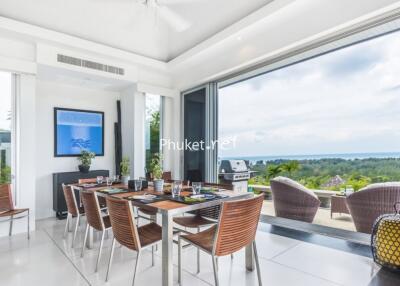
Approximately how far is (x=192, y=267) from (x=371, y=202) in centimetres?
209

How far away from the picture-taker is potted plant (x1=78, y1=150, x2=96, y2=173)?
478cm

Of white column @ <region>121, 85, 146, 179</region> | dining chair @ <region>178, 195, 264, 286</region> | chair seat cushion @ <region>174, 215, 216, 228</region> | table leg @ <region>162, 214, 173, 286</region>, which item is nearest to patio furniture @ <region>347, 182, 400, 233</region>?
dining chair @ <region>178, 195, 264, 286</region>

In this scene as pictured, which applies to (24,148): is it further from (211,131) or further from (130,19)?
(211,131)

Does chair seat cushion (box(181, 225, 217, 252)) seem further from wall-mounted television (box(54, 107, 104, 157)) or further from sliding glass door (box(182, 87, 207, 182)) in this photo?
wall-mounted television (box(54, 107, 104, 157))

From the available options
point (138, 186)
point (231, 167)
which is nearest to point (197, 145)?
point (231, 167)

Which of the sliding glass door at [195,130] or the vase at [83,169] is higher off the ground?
the sliding glass door at [195,130]

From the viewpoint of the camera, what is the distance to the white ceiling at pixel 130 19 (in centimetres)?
362

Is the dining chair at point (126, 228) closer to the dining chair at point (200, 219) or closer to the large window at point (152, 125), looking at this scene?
the dining chair at point (200, 219)

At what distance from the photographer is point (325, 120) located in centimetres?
472

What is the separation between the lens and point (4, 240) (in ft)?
11.1

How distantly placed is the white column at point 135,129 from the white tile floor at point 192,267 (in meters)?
2.14

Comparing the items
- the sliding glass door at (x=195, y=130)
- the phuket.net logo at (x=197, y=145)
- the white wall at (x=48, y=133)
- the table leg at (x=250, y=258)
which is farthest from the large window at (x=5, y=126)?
the table leg at (x=250, y=258)

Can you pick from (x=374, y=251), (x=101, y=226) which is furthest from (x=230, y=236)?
(x=101, y=226)

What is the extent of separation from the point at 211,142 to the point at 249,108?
1512 mm
